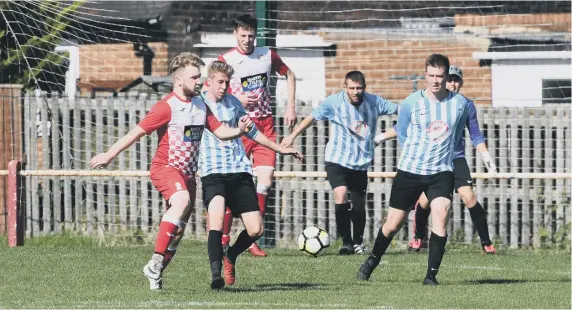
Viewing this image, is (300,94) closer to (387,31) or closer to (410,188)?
(387,31)

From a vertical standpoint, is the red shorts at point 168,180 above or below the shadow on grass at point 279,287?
above

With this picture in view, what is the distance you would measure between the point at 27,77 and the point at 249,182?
291 inches

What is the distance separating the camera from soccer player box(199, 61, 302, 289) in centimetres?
979

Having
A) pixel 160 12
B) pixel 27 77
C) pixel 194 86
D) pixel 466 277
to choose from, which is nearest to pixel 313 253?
pixel 466 277

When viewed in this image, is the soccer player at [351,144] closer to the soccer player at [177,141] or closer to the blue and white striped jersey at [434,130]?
the blue and white striped jersey at [434,130]

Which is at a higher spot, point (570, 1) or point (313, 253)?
point (570, 1)

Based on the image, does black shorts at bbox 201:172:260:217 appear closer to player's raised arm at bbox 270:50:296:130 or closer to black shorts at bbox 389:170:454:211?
black shorts at bbox 389:170:454:211

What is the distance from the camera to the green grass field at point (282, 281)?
29.3 ft

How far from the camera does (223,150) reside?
10.0 m

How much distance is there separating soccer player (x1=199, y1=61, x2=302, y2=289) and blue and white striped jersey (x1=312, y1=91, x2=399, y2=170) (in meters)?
2.63

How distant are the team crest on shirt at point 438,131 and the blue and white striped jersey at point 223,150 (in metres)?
1.38

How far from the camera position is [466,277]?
11055mm

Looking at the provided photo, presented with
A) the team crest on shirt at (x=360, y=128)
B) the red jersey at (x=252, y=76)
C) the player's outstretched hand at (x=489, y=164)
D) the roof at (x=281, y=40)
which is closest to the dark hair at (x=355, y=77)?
the team crest on shirt at (x=360, y=128)

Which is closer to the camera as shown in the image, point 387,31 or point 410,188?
point 410,188
